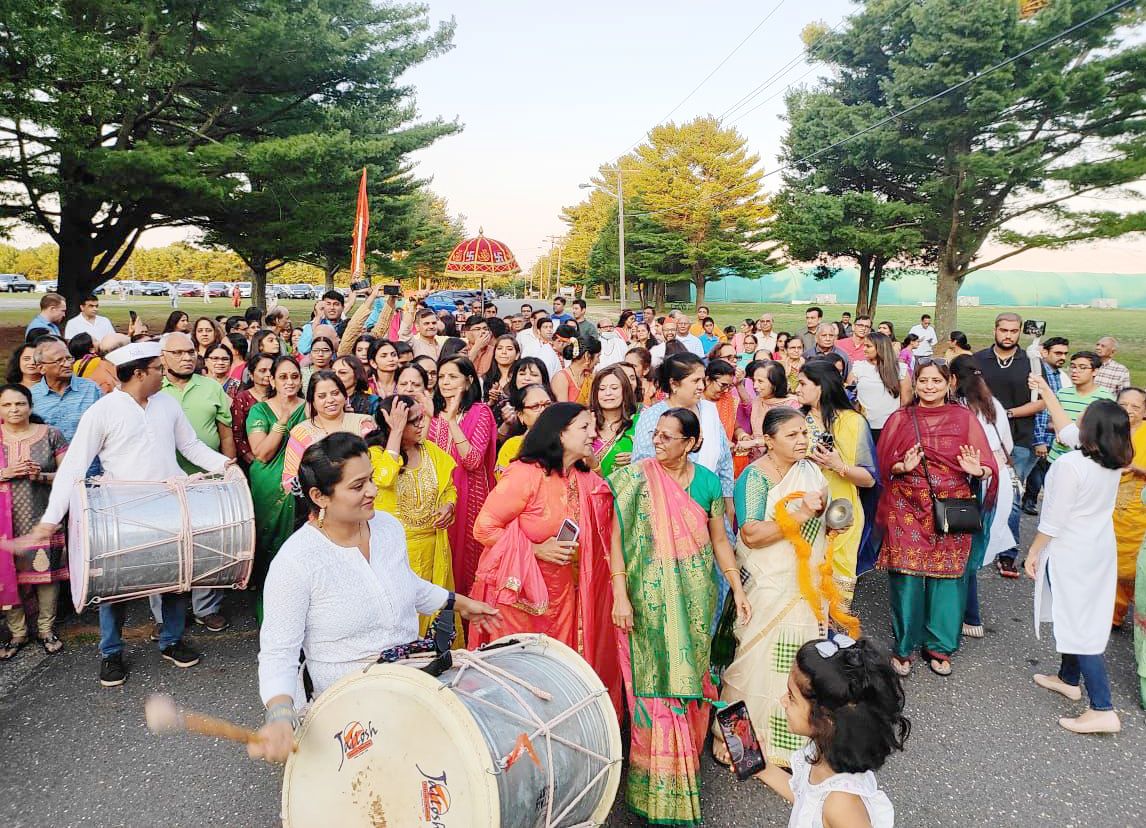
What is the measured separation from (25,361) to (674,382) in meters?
4.25

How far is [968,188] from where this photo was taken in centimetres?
2202

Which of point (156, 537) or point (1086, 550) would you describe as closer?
point (156, 537)

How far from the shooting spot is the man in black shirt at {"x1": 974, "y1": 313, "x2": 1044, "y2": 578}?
21.6ft

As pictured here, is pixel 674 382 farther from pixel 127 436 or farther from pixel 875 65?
pixel 875 65

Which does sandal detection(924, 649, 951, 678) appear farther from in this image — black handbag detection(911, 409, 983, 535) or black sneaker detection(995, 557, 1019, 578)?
black sneaker detection(995, 557, 1019, 578)

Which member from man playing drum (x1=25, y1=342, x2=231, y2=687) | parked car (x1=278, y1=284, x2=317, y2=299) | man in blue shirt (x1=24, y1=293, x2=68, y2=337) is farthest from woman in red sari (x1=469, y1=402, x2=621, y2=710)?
parked car (x1=278, y1=284, x2=317, y2=299)

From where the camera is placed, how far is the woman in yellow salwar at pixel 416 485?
3.75m

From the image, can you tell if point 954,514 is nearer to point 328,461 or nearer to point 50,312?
point 328,461

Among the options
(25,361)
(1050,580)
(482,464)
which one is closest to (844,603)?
(1050,580)

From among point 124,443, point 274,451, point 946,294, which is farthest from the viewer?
point 946,294

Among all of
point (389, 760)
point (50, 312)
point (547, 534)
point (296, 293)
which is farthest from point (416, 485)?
point (296, 293)

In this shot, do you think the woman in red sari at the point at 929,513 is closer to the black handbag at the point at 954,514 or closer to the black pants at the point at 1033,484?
the black handbag at the point at 954,514

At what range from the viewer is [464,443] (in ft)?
14.4

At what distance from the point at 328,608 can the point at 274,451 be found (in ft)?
9.00
